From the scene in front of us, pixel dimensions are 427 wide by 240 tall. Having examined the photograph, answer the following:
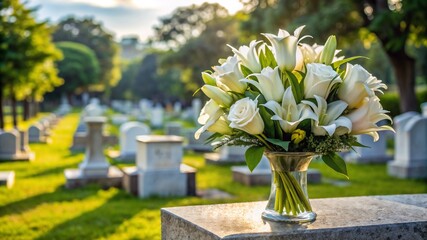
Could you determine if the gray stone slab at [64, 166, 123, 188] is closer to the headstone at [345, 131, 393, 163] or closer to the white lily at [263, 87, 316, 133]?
the headstone at [345, 131, 393, 163]

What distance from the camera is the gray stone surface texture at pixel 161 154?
430 inches

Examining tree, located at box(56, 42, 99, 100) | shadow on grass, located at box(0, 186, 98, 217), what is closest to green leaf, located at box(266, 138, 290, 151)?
shadow on grass, located at box(0, 186, 98, 217)

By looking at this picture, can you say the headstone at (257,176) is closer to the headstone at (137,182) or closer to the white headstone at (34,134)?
the headstone at (137,182)

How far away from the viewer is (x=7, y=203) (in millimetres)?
9906

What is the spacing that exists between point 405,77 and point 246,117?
19.6 m

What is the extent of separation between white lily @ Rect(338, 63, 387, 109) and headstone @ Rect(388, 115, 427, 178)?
11241mm

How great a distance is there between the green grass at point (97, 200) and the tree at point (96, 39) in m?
61.5

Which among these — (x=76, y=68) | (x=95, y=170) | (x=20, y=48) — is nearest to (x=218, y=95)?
(x=95, y=170)

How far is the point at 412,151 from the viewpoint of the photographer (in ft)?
45.5

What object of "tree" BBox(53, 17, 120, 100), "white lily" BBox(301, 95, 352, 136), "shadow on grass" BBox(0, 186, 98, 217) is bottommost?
"shadow on grass" BBox(0, 186, 98, 217)

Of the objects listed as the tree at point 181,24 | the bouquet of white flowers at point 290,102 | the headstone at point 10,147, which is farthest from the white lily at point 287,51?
the tree at point 181,24

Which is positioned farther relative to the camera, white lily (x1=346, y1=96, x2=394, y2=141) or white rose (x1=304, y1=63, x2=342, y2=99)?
white lily (x1=346, y1=96, x2=394, y2=141)

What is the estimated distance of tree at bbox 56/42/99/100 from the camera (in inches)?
2608

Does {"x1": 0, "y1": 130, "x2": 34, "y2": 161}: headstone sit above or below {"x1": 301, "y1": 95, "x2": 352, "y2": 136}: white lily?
below
